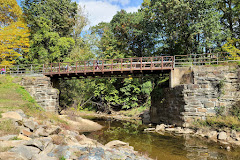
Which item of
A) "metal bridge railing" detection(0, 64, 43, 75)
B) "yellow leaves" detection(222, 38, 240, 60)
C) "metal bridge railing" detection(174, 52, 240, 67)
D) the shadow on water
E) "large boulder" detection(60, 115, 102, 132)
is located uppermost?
"yellow leaves" detection(222, 38, 240, 60)

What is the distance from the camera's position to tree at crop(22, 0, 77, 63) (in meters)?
27.6

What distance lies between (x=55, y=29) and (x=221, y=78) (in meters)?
26.5

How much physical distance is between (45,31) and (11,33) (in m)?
4.73

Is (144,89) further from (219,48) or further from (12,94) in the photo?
(12,94)

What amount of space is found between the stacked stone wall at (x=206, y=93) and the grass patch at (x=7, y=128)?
42.4 feet

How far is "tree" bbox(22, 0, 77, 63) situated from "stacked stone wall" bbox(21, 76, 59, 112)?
8.36 metres

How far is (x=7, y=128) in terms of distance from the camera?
6668 millimetres

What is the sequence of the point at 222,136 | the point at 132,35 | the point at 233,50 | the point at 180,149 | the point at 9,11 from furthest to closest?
the point at 132,35, the point at 9,11, the point at 233,50, the point at 222,136, the point at 180,149

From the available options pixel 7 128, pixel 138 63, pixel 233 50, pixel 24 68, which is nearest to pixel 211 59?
pixel 233 50

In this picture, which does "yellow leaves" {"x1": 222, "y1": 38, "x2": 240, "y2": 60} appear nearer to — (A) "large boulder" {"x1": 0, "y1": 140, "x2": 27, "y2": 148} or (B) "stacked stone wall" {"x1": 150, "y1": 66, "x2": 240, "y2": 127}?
(B) "stacked stone wall" {"x1": 150, "y1": 66, "x2": 240, "y2": 127}

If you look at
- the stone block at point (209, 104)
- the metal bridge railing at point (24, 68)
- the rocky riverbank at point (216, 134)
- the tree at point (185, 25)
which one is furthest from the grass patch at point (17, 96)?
the tree at point (185, 25)

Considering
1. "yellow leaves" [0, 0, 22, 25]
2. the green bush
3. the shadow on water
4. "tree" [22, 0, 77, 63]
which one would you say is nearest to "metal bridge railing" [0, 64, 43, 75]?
"tree" [22, 0, 77, 63]

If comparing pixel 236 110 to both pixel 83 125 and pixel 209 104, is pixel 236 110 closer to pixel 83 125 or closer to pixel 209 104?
pixel 209 104

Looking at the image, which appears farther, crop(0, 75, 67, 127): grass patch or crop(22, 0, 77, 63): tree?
crop(22, 0, 77, 63): tree
